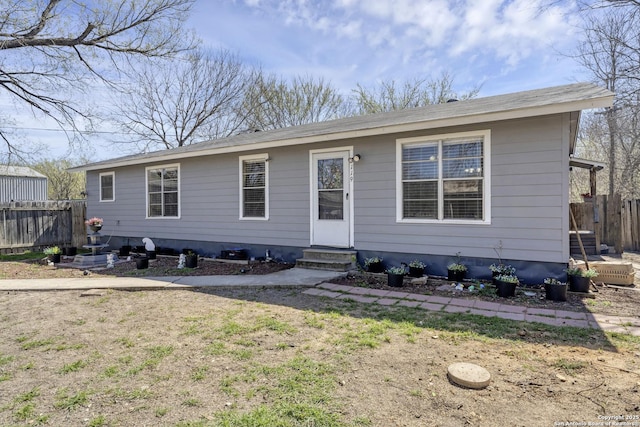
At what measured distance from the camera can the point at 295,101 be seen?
59.8 ft

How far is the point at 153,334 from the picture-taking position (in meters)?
3.73

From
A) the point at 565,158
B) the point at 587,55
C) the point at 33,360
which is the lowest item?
the point at 33,360

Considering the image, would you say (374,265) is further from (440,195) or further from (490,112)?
(490,112)

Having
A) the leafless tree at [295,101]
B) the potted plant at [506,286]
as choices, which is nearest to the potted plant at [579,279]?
the potted plant at [506,286]

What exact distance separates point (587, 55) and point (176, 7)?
45.0ft

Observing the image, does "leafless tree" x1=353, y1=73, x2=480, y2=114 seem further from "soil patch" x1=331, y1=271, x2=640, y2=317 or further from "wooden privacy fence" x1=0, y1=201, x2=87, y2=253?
"wooden privacy fence" x1=0, y1=201, x2=87, y2=253

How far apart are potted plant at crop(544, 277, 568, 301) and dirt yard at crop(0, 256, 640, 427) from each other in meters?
0.22

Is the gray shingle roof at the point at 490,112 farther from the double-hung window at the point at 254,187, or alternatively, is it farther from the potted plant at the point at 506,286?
the potted plant at the point at 506,286

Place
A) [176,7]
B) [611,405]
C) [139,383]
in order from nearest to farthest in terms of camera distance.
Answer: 1. [611,405]
2. [139,383]
3. [176,7]

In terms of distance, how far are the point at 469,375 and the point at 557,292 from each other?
3.01 meters

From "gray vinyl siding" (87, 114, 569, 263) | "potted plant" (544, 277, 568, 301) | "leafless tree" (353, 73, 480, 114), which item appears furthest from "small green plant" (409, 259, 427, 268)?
"leafless tree" (353, 73, 480, 114)

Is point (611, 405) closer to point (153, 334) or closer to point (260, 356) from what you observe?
point (260, 356)

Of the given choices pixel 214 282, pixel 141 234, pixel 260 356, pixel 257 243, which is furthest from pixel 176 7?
pixel 260 356

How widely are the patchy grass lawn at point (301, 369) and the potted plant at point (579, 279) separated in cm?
173
